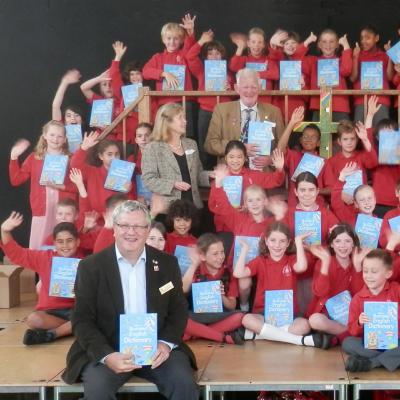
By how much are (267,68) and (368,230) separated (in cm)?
212

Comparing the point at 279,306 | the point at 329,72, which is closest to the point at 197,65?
the point at 329,72

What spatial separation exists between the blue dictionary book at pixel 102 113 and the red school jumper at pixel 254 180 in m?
1.69

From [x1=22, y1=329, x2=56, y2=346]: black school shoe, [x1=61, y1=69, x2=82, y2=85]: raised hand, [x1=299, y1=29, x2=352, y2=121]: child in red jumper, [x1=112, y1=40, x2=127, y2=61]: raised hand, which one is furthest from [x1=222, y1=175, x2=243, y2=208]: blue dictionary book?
[x1=61, y1=69, x2=82, y2=85]: raised hand

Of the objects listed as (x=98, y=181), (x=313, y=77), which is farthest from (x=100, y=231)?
(x=313, y=77)

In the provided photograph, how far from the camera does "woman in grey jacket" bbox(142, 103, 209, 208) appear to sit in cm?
616

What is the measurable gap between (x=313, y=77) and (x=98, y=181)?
2202mm

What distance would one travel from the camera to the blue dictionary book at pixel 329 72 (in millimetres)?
7023

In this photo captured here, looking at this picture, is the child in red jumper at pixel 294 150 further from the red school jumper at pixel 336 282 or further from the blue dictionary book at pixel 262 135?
the red school jumper at pixel 336 282

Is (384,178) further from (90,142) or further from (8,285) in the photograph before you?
(8,285)

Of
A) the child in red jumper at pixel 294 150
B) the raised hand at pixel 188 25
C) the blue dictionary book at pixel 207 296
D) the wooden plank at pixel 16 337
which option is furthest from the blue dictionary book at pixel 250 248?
the raised hand at pixel 188 25

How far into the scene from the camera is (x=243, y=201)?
236 inches

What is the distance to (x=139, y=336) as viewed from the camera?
403cm

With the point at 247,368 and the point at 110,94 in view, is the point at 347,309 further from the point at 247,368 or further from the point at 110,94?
the point at 110,94

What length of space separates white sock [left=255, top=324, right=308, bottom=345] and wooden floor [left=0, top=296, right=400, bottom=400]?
0.04m
